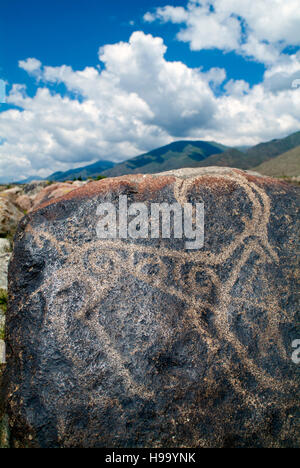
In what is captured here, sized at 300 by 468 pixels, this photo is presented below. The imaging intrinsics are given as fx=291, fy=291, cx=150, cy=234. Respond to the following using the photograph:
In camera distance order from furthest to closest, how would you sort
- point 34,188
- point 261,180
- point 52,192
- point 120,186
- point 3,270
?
point 34,188
point 52,192
point 3,270
point 261,180
point 120,186

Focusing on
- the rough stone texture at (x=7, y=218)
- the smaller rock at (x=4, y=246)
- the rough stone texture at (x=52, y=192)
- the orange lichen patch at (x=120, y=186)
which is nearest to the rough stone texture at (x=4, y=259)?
the smaller rock at (x=4, y=246)

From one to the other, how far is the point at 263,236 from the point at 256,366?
1523mm

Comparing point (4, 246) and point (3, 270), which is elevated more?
point (4, 246)

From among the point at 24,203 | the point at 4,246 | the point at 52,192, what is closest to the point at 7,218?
the point at 52,192

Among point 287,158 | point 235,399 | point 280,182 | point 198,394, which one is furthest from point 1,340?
point 287,158

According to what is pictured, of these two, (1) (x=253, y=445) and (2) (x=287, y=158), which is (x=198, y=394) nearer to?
(1) (x=253, y=445)

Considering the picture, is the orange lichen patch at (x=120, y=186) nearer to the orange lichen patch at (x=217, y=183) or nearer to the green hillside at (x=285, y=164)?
the orange lichen patch at (x=217, y=183)

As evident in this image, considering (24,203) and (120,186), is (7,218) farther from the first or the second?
(120,186)

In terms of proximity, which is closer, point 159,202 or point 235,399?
point 235,399

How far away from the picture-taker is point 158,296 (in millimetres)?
3297

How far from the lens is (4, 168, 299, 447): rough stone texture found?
9.46ft

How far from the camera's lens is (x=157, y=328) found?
124 inches

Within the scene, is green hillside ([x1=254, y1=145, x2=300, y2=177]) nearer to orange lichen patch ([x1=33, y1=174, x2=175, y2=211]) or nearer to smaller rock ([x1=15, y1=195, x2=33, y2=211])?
smaller rock ([x1=15, y1=195, x2=33, y2=211])
